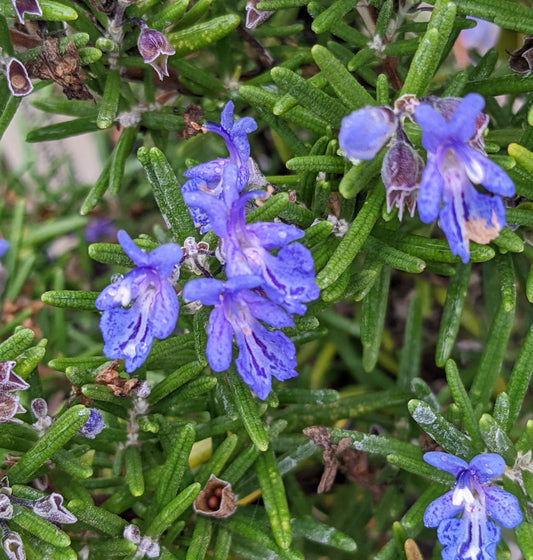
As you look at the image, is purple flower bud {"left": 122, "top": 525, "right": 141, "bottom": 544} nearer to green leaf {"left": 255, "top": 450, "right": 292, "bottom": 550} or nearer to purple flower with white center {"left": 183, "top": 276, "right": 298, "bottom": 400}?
green leaf {"left": 255, "top": 450, "right": 292, "bottom": 550}

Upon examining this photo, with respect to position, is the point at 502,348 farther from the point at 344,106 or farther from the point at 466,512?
the point at 344,106

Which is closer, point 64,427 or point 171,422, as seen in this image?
point 64,427

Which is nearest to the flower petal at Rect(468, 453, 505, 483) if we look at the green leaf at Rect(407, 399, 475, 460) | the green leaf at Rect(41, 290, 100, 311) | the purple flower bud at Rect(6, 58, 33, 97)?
the green leaf at Rect(407, 399, 475, 460)

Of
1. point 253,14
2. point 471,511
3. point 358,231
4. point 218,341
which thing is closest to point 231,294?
point 218,341

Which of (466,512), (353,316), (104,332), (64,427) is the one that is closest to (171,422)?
(64,427)

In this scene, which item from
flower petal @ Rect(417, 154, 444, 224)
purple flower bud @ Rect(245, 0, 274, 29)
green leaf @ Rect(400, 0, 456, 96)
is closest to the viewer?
flower petal @ Rect(417, 154, 444, 224)
